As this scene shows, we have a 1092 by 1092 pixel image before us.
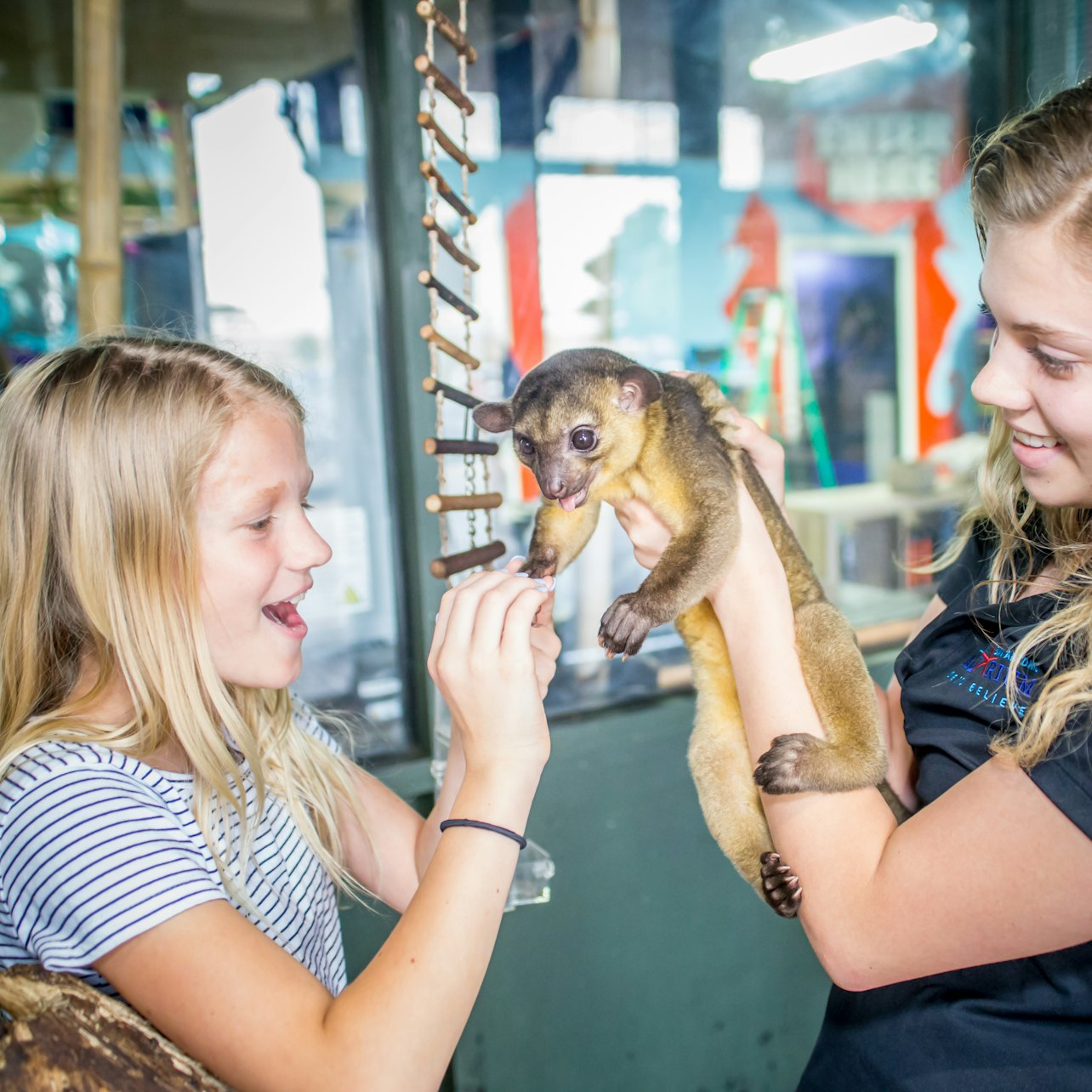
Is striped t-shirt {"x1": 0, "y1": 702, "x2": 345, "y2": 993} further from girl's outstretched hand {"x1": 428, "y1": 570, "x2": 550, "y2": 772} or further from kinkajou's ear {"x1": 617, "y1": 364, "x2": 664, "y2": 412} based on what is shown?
kinkajou's ear {"x1": 617, "y1": 364, "x2": 664, "y2": 412}

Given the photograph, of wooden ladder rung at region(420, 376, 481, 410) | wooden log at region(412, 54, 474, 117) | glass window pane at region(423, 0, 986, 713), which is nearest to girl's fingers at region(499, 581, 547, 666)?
wooden ladder rung at region(420, 376, 481, 410)

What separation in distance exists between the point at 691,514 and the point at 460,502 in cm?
43

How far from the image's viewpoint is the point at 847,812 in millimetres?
1252

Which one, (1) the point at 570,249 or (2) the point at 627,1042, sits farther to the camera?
(1) the point at 570,249

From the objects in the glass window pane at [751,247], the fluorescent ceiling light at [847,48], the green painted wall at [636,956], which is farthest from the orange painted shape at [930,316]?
the green painted wall at [636,956]

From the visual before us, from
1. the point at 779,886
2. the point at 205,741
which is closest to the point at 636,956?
the point at 779,886

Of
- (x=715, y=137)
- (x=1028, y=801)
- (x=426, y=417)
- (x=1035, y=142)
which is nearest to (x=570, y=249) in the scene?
(x=715, y=137)

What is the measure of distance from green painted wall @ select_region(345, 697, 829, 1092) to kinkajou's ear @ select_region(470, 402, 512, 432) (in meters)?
1.20

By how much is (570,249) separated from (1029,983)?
2.58m

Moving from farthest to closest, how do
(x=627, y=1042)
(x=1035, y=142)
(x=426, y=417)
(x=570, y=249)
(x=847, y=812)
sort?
(x=570, y=249) < (x=627, y=1042) < (x=426, y=417) < (x=847, y=812) < (x=1035, y=142)

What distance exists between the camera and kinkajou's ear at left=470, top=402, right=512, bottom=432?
162 cm

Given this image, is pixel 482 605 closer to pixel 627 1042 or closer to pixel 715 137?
pixel 627 1042

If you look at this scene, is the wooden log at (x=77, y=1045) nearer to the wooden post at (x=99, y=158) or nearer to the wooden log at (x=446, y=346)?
the wooden log at (x=446, y=346)

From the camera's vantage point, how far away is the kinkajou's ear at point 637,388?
1598 mm
